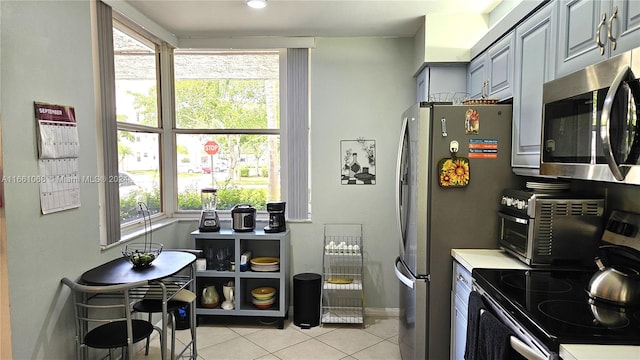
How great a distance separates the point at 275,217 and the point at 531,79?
2.35 metres

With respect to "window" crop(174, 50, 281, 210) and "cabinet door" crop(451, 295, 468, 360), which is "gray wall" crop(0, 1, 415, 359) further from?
"cabinet door" crop(451, 295, 468, 360)

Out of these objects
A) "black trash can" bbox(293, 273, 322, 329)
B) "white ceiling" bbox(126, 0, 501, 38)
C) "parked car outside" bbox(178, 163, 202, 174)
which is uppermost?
"white ceiling" bbox(126, 0, 501, 38)

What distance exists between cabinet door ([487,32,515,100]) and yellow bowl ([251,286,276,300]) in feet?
7.98

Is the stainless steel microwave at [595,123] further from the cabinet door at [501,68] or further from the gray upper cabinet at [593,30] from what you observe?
the cabinet door at [501,68]

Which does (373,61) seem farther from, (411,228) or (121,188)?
(121,188)

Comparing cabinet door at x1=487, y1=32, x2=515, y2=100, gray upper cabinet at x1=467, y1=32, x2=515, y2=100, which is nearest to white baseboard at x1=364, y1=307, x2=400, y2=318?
gray upper cabinet at x1=467, y1=32, x2=515, y2=100

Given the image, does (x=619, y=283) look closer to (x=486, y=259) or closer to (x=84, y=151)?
(x=486, y=259)

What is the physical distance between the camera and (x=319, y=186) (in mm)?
3855

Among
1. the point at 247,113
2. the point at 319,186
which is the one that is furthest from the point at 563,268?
the point at 247,113

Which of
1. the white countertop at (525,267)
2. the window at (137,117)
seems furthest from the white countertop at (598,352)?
the window at (137,117)

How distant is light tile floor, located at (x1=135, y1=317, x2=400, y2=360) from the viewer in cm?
306

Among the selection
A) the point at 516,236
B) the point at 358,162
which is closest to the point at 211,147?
the point at 358,162

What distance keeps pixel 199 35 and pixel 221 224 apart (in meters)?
1.79

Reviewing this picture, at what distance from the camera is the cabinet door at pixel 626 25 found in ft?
4.34
